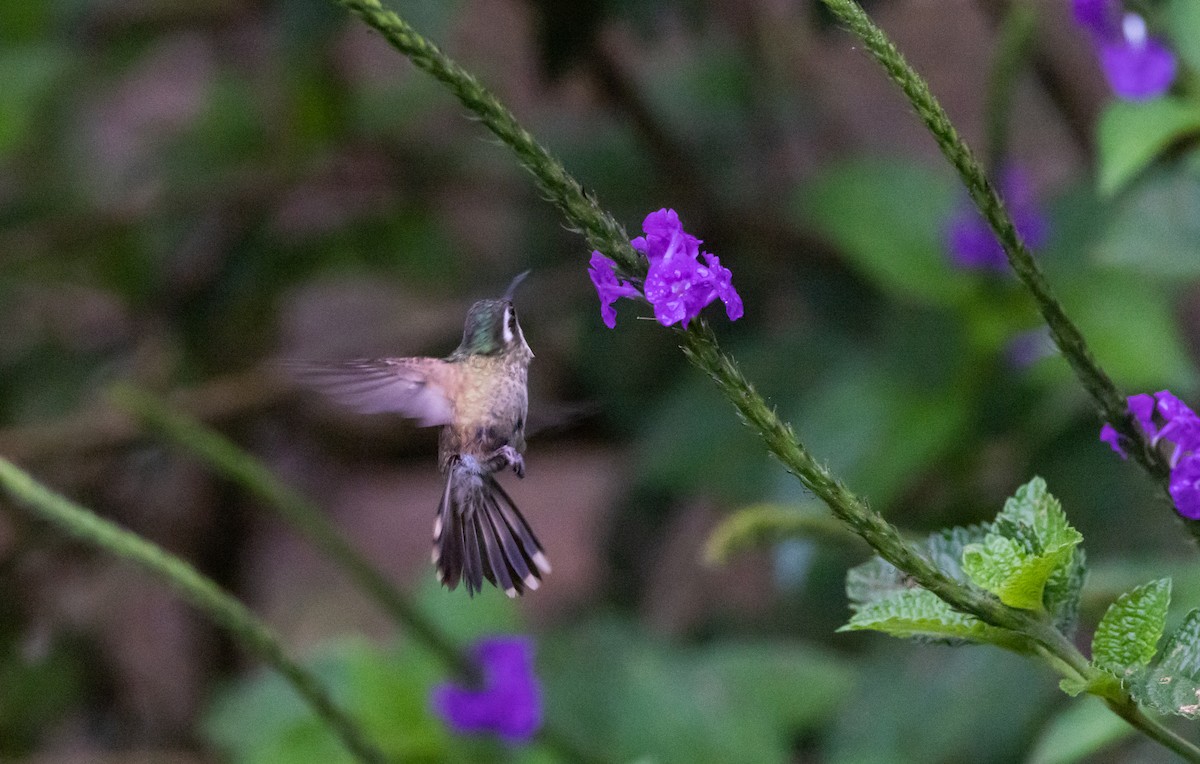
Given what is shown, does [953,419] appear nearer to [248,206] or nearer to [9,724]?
[248,206]

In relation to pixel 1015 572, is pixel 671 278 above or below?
above

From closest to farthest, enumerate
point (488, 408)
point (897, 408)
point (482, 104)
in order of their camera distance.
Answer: point (482, 104)
point (488, 408)
point (897, 408)

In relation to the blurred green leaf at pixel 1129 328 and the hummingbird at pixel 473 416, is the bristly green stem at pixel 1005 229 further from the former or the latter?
the blurred green leaf at pixel 1129 328

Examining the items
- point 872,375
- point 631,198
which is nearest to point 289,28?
point 631,198

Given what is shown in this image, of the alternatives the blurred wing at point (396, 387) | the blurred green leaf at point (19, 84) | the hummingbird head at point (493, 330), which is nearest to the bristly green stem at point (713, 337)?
the hummingbird head at point (493, 330)

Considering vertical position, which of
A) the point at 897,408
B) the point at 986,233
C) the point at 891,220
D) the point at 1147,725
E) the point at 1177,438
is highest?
the point at 891,220

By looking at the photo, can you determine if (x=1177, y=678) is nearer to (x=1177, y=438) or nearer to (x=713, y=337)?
(x=1177, y=438)

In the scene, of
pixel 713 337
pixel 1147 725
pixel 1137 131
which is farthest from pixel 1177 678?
pixel 1137 131
